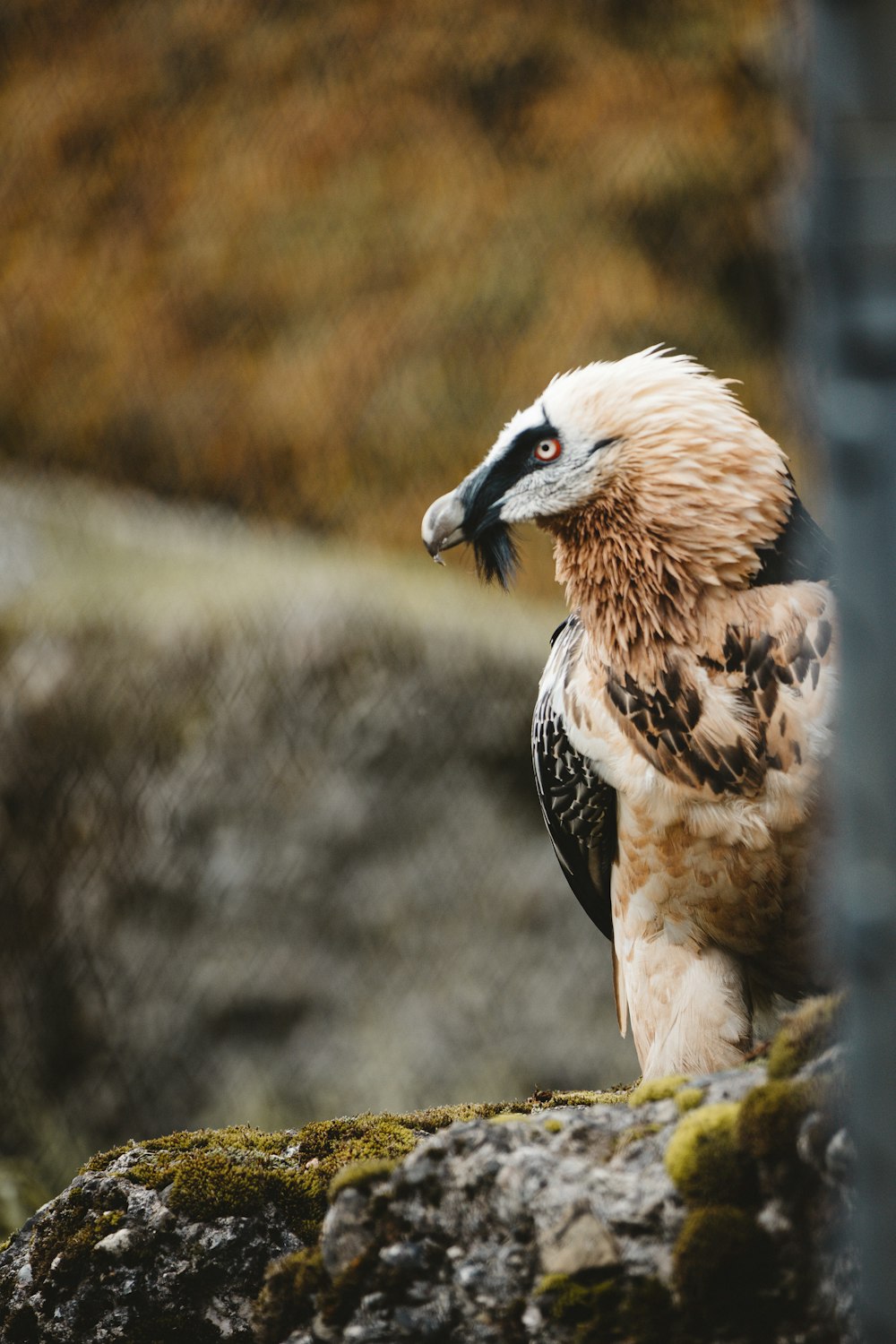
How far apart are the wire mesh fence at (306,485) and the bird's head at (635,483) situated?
9.97 feet

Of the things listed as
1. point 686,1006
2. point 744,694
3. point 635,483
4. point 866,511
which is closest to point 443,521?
point 635,483

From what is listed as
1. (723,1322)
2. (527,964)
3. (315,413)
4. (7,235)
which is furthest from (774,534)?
(7,235)

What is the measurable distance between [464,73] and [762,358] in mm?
2026

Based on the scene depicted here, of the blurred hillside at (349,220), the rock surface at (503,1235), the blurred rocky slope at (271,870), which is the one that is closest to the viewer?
the rock surface at (503,1235)

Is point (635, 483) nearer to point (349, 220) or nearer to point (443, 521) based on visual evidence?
point (443, 521)

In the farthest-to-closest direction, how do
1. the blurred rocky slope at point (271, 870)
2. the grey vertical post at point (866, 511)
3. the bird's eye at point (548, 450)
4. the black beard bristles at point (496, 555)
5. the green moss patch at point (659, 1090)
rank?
the blurred rocky slope at point (271, 870)
the black beard bristles at point (496, 555)
the bird's eye at point (548, 450)
the green moss patch at point (659, 1090)
the grey vertical post at point (866, 511)

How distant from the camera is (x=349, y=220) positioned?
6336mm

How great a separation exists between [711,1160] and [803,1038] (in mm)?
185

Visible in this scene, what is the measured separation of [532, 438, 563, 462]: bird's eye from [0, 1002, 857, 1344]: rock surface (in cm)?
120

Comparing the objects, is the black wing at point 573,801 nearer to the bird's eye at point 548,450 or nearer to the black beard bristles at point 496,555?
the black beard bristles at point 496,555

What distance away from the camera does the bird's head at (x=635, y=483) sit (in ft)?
7.77

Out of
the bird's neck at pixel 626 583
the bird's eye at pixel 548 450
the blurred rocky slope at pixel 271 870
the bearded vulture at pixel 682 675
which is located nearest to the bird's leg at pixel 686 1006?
the bearded vulture at pixel 682 675

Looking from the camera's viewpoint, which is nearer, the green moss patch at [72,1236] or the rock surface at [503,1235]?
the rock surface at [503,1235]

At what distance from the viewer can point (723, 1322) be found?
151 centimetres
